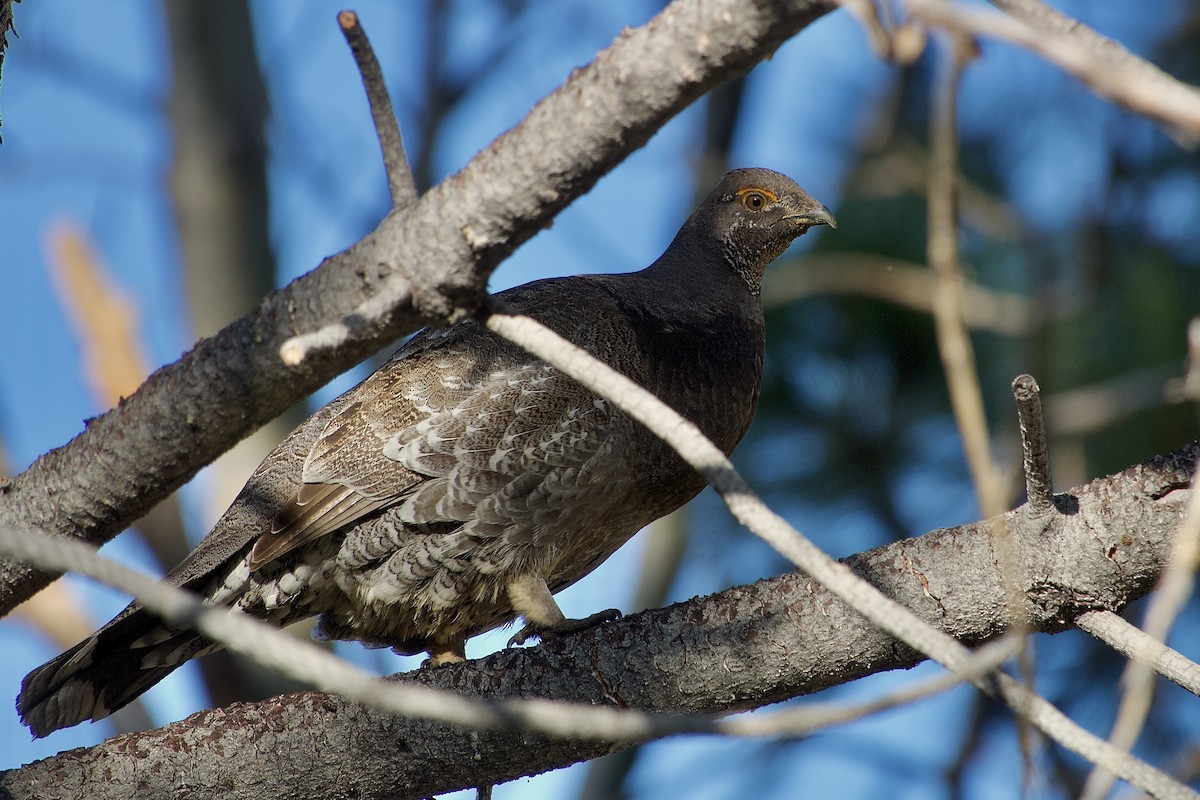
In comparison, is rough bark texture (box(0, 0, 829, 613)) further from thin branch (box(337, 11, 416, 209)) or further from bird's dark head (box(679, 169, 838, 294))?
bird's dark head (box(679, 169, 838, 294))

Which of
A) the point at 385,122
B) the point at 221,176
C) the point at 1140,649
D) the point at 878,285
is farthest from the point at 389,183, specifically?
the point at 221,176

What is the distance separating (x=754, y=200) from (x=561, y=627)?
88.2 inches

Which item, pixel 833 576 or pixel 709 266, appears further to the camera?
pixel 709 266

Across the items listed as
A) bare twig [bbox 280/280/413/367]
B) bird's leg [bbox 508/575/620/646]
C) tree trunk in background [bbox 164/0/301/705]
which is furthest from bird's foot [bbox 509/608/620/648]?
tree trunk in background [bbox 164/0/301/705]

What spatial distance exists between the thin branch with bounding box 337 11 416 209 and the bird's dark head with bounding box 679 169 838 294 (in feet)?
8.28

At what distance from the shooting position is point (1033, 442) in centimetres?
268

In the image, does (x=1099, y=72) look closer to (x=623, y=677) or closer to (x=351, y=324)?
(x=351, y=324)

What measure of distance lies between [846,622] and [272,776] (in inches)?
67.3

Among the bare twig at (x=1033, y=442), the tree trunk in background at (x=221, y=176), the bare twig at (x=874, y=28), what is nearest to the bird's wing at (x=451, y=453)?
the bare twig at (x=1033, y=442)

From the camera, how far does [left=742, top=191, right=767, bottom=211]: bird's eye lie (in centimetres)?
520

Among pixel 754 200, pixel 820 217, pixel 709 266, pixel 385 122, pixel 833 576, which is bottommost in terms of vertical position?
pixel 833 576

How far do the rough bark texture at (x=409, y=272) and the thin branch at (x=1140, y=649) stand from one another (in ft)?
5.04

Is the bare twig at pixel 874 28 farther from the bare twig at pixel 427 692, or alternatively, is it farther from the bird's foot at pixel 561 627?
the bird's foot at pixel 561 627

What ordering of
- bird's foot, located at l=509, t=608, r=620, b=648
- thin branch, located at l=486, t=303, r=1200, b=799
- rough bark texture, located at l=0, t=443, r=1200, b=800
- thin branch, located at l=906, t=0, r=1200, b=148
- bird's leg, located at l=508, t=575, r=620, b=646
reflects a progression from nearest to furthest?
thin branch, located at l=906, t=0, r=1200, b=148 < thin branch, located at l=486, t=303, r=1200, b=799 < rough bark texture, located at l=0, t=443, r=1200, b=800 < bird's foot, located at l=509, t=608, r=620, b=648 < bird's leg, located at l=508, t=575, r=620, b=646
